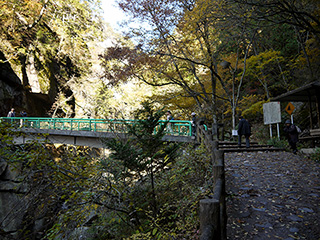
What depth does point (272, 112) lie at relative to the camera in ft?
43.1

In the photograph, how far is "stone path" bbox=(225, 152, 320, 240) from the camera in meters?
3.73

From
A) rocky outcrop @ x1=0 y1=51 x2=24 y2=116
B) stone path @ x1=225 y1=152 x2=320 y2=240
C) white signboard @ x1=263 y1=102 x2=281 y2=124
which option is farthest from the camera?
rocky outcrop @ x1=0 y1=51 x2=24 y2=116

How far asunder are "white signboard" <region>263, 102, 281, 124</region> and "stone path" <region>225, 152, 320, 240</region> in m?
5.43

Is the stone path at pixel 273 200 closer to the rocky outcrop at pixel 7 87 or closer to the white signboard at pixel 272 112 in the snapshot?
the white signboard at pixel 272 112

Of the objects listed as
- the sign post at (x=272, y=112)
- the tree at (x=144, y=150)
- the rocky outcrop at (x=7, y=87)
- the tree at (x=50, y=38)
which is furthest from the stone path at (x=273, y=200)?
the tree at (x=50, y=38)

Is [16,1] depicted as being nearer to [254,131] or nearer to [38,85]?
[38,85]

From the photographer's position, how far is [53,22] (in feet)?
75.0

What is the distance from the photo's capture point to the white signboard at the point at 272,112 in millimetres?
12852

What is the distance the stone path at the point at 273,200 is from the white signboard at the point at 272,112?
5434mm

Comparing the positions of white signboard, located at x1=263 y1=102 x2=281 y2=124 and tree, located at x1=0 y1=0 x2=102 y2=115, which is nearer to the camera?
white signboard, located at x1=263 y1=102 x2=281 y2=124

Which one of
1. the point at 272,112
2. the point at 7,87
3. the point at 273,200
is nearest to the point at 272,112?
the point at 272,112

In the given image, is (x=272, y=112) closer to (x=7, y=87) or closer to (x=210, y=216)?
(x=210, y=216)

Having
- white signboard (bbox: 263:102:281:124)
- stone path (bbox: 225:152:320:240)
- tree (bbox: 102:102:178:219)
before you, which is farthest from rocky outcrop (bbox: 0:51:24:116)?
white signboard (bbox: 263:102:281:124)

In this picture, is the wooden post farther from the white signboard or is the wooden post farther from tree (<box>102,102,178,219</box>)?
the white signboard
